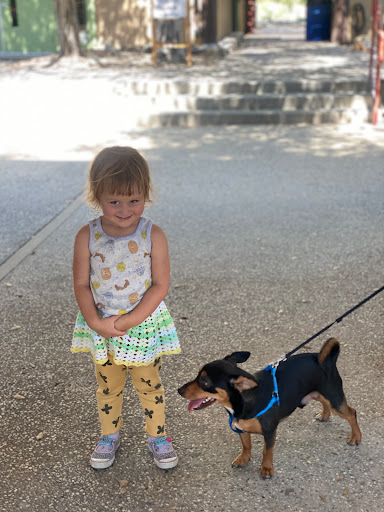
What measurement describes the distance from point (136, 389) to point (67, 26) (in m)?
15.7

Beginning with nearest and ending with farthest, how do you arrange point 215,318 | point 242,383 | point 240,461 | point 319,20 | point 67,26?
point 242,383 < point 240,461 < point 215,318 < point 67,26 < point 319,20

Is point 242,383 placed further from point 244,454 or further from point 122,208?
point 122,208

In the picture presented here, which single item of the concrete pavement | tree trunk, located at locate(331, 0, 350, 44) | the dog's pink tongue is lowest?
the concrete pavement

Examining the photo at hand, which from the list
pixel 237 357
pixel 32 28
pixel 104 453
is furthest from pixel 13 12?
pixel 237 357

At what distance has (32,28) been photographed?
65.2ft

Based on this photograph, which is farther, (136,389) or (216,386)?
(136,389)

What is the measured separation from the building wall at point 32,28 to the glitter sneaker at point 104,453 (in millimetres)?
19054

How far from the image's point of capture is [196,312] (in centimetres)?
430

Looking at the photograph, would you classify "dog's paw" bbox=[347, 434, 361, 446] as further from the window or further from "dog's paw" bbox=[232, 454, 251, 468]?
the window

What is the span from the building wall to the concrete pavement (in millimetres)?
12377

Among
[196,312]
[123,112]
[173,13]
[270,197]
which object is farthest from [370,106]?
[196,312]

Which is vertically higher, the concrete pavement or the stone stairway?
the stone stairway

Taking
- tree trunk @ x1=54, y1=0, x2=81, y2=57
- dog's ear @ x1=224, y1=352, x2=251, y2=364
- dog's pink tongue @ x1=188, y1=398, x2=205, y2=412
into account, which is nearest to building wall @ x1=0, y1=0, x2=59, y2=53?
tree trunk @ x1=54, y1=0, x2=81, y2=57

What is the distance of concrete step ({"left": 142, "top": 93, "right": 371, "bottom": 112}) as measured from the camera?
11.1 m
